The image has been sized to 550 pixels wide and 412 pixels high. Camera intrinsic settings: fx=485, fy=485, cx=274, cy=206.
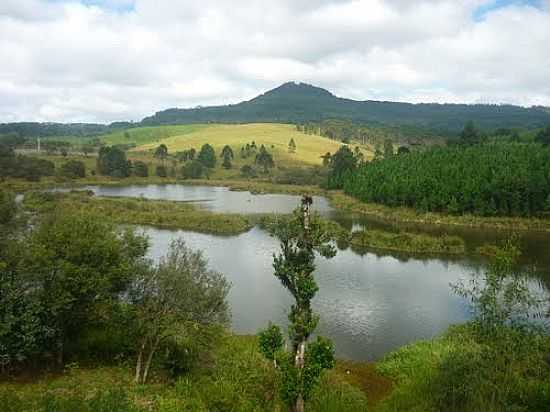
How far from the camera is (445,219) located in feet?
319

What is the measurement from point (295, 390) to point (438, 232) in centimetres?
7020

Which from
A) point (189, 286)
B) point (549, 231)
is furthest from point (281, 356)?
point (549, 231)

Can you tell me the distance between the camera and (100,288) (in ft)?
92.0

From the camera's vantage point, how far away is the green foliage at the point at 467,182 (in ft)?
311

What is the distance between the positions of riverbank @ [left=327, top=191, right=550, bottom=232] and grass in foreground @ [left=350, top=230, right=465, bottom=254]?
2030 centimetres

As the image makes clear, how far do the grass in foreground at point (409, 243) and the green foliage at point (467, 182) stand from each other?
82.4ft

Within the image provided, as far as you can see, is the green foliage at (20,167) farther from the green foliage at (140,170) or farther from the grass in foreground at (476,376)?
the grass in foreground at (476,376)

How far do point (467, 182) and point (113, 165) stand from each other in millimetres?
117283

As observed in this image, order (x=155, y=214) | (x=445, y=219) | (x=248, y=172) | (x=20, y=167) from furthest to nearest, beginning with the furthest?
(x=248, y=172) < (x=20, y=167) < (x=445, y=219) < (x=155, y=214)

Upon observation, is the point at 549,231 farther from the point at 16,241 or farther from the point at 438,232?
the point at 16,241

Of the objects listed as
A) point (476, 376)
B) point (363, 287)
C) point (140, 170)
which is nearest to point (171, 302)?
point (476, 376)

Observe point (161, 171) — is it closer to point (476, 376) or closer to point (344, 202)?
point (344, 202)

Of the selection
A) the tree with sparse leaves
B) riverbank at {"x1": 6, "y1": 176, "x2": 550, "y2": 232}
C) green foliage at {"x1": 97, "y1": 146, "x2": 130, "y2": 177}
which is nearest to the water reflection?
the tree with sparse leaves

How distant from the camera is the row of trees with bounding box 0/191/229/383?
26688mm
